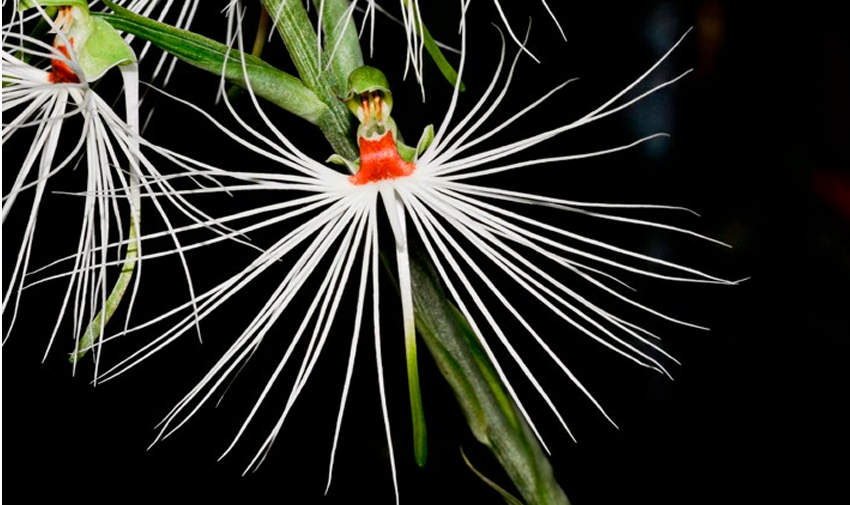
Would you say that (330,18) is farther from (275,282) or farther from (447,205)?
(275,282)

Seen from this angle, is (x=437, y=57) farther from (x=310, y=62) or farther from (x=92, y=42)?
(x=92, y=42)

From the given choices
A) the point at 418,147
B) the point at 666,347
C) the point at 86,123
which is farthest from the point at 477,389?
the point at 666,347

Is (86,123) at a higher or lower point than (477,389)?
higher

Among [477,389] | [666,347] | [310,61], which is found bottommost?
[477,389]

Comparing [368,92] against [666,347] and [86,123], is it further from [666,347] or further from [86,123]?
[666,347]

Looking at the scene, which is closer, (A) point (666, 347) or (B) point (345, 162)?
(B) point (345, 162)

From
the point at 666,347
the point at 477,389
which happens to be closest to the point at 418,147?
the point at 477,389

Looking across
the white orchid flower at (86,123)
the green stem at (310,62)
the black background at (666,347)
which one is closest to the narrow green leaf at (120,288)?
the white orchid flower at (86,123)
